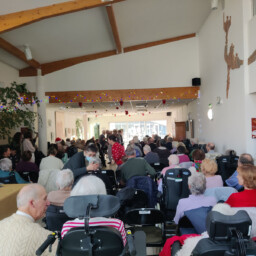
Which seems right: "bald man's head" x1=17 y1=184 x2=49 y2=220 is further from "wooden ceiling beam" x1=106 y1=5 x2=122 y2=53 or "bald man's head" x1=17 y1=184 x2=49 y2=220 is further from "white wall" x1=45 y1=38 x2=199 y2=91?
"white wall" x1=45 y1=38 x2=199 y2=91

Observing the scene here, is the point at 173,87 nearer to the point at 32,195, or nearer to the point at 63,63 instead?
the point at 63,63

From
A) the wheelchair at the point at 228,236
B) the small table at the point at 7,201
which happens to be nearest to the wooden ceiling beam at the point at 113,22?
the small table at the point at 7,201

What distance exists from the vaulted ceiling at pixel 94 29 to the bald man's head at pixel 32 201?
4.11 m

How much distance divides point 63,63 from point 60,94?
1080mm

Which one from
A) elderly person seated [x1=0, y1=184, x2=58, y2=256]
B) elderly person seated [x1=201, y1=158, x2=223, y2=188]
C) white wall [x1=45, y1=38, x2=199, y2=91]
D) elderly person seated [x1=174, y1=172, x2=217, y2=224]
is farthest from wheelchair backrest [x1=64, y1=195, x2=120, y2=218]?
white wall [x1=45, y1=38, x2=199, y2=91]

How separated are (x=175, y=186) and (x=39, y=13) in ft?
13.1

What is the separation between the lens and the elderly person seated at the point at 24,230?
1.64m

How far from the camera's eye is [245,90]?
640cm

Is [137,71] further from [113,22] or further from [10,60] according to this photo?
[10,60]

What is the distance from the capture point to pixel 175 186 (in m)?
4.01

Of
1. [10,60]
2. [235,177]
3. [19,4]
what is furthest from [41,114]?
[235,177]

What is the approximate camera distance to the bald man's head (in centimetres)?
188

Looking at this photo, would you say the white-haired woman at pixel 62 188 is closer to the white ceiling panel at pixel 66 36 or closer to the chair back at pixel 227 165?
the chair back at pixel 227 165

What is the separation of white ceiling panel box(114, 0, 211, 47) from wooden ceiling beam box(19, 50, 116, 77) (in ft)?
3.24
